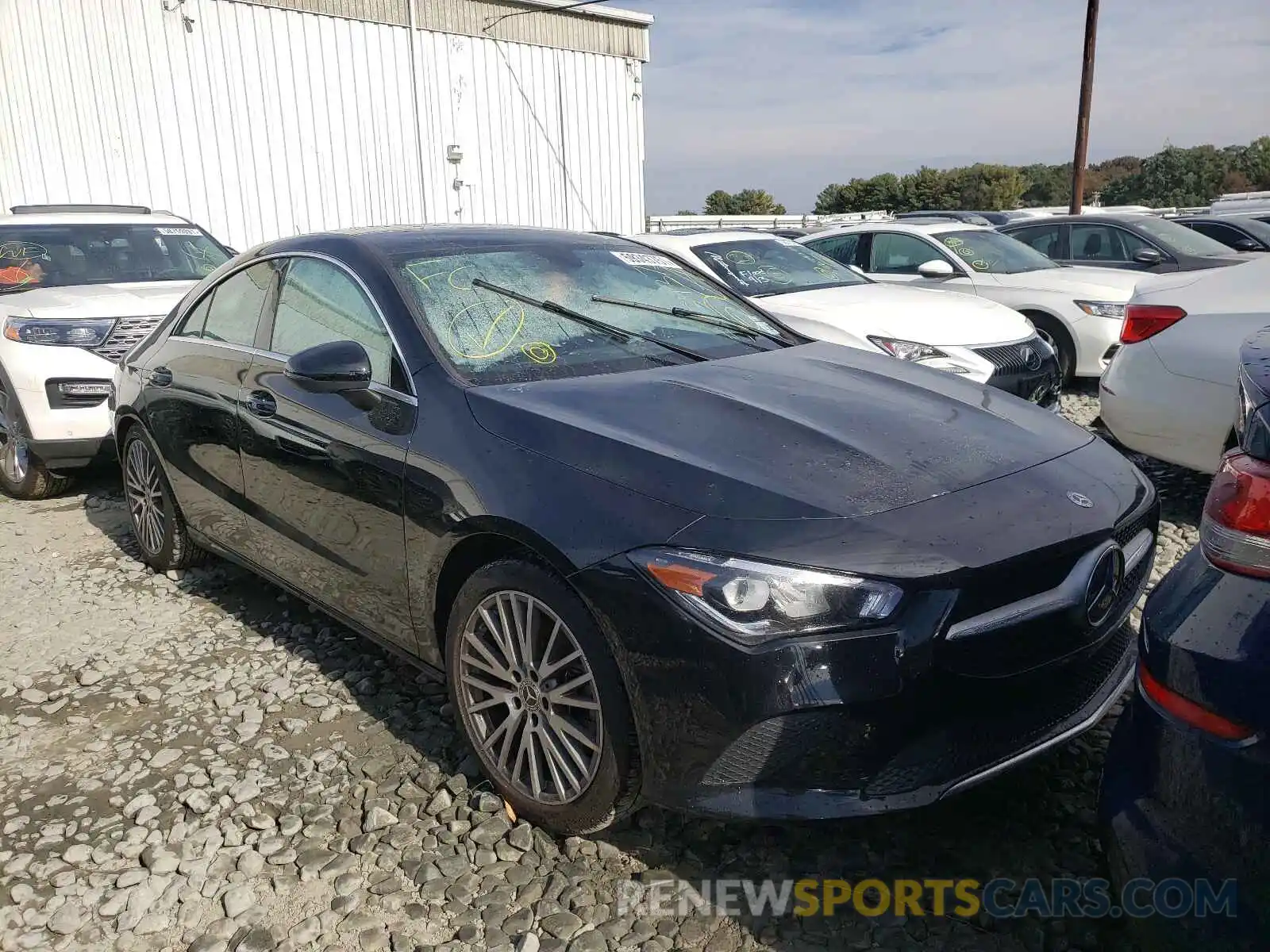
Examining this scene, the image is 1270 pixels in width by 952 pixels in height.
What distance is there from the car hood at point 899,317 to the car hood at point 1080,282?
6.14 ft

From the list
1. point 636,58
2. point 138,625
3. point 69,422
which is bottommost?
point 138,625

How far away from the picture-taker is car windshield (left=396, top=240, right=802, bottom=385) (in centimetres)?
299

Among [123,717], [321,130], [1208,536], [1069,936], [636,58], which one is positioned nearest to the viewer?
[1208,536]

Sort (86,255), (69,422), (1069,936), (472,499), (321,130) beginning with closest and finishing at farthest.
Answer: (1069,936) → (472,499) → (69,422) → (86,255) → (321,130)

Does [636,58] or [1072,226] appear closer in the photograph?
[1072,226]

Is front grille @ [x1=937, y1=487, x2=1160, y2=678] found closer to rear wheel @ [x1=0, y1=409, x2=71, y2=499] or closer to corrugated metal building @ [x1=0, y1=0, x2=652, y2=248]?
rear wheel @ [x1=0, y1=409, x2=71, y2=499]

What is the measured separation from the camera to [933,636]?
6.61 feet

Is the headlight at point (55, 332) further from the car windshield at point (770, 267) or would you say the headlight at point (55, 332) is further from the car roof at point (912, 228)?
the car roof at point (912, 228)

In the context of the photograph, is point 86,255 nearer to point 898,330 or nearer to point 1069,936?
point 898,330

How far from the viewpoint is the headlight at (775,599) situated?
6.57 feet

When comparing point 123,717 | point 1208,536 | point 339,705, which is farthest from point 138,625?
point 1208,536

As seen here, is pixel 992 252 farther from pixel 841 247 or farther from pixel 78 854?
pixel 78 854

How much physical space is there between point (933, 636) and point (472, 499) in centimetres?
118

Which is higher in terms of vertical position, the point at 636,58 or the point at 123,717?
the point at 636,58
